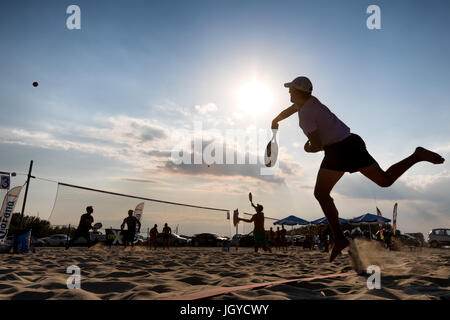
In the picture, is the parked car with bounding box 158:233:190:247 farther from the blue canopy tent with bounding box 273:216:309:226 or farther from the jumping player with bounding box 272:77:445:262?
the jumping player with bounding box 272:77:445:262

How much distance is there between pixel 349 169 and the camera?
2889mm

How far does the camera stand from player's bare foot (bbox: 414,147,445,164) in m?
2.92

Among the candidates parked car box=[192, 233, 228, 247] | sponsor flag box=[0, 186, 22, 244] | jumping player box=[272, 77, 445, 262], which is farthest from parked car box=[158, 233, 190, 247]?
jumping player box=[272, 77, 445, 262]

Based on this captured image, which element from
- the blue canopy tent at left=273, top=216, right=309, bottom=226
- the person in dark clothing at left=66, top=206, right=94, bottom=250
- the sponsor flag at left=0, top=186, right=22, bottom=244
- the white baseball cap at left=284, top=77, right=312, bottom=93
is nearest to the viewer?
the white baseball cap at left=284, top=77, right=312, bottom=93

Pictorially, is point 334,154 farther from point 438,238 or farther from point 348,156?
point 438,238

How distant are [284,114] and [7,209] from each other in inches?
403

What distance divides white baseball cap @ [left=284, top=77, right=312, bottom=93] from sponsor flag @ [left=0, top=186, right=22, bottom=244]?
10.1 m

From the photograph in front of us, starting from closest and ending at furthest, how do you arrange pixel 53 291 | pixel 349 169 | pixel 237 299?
pixel 237 299 < pixel 53 291 < pixel 349 169

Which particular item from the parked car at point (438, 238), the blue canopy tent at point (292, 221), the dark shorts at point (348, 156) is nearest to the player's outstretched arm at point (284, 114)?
the dark shorts at point (348, 156)

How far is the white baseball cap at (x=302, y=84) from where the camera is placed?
306 cm

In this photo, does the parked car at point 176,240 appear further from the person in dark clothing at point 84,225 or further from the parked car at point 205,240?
the person in dark clothing at point 84,225
